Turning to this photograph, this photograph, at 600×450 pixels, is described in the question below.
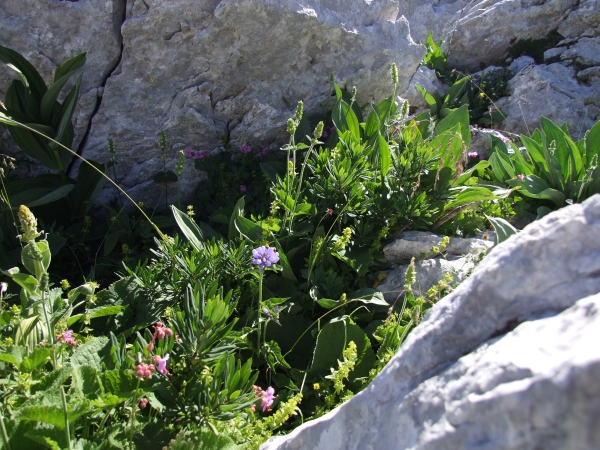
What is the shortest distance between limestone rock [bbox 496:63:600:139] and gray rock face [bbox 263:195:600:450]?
4.05 metres

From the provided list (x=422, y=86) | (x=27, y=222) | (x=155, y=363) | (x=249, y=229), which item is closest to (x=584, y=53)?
(x=422, y=86)

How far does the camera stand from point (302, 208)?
9.89 ft

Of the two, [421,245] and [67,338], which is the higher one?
[67,338]

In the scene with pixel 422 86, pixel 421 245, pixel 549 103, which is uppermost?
pixel 422 86

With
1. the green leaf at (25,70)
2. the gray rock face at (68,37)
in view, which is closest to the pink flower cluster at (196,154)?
the gray rock face at (68,37)

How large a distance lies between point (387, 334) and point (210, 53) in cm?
251

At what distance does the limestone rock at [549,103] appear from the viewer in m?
4.99

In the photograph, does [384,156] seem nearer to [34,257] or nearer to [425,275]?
[425,275]

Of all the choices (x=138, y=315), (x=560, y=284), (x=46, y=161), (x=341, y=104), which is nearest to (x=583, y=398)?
(x=560, y=284)

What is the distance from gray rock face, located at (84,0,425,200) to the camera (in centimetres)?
382

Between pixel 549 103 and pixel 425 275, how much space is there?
2964 mm

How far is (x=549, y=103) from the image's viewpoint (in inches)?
197

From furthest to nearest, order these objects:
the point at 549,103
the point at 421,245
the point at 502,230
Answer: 1. the point at 549,103
2. the point at 421,245
3. the point at 502,230

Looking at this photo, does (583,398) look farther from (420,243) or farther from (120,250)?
(120,250)
